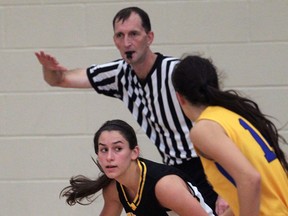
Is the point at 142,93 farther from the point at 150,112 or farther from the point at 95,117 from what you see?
the point at 95,117

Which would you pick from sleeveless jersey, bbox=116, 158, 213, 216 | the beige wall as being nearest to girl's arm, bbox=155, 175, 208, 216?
sleeveless jersey, bbox=116, 158, 213, 216

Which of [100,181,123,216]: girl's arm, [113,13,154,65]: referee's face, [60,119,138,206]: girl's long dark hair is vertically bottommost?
[100,181,123,216]: girl's arm

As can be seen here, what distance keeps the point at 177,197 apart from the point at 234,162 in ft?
2.60

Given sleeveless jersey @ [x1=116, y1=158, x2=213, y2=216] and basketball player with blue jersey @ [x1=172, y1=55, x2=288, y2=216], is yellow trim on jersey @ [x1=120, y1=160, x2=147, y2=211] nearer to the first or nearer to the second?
sleeveless jersey @ [x1=116, y1=158, x2=213, y2=216]

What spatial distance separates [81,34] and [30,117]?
680 mm

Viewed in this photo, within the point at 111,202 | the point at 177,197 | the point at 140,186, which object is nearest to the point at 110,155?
the point at 140,186

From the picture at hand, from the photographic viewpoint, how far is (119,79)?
485 centimetres

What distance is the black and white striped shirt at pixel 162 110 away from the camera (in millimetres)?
4594

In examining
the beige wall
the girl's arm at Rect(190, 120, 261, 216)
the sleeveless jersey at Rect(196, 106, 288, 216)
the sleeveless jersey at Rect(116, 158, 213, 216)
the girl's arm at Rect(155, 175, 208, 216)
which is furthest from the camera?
the beige wall

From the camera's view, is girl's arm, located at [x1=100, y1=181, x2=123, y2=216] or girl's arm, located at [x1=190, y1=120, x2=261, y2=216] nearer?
girl's arm, located at [x1=190, y1=120, x2=261, y2=216]

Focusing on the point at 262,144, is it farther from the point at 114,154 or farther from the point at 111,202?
the point at 111,202

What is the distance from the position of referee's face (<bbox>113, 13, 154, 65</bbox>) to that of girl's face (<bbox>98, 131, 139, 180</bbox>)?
2.19 feet

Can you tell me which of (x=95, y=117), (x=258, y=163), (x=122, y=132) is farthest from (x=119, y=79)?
(x=258, y=163)

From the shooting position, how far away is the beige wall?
589 centimetres
